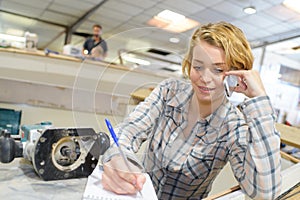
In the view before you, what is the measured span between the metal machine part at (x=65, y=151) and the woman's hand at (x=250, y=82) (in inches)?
13.6

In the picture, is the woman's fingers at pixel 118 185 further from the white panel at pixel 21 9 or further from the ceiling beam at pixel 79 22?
the white panel at pixel 21 9

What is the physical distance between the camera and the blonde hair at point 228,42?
624mm

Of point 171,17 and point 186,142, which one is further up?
point 171,17

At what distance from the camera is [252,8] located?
129 inches

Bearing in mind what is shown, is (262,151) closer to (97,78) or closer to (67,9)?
(97,78)

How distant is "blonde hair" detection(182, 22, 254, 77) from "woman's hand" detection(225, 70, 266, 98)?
0.02 m

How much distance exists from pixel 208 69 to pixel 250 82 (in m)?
0.11

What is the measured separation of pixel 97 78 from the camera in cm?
90

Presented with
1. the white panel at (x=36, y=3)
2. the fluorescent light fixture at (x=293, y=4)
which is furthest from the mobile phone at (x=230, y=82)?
the white panel at (x=36, y=3)

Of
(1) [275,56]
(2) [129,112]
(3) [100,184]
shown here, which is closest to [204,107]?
(2) [129,112]

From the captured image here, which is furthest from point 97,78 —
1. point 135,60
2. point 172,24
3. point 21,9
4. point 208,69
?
point 21,9

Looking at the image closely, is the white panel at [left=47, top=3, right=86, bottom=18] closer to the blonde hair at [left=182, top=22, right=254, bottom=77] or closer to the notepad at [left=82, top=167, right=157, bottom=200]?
the blonde hair at [left=182, top=22, right=254, bottom=77]

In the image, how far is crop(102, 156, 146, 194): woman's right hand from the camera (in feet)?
1.60

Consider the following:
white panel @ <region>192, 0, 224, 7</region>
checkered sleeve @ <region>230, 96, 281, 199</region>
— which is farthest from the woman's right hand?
white panel @ <region>192, 0, 224, 7</region>
